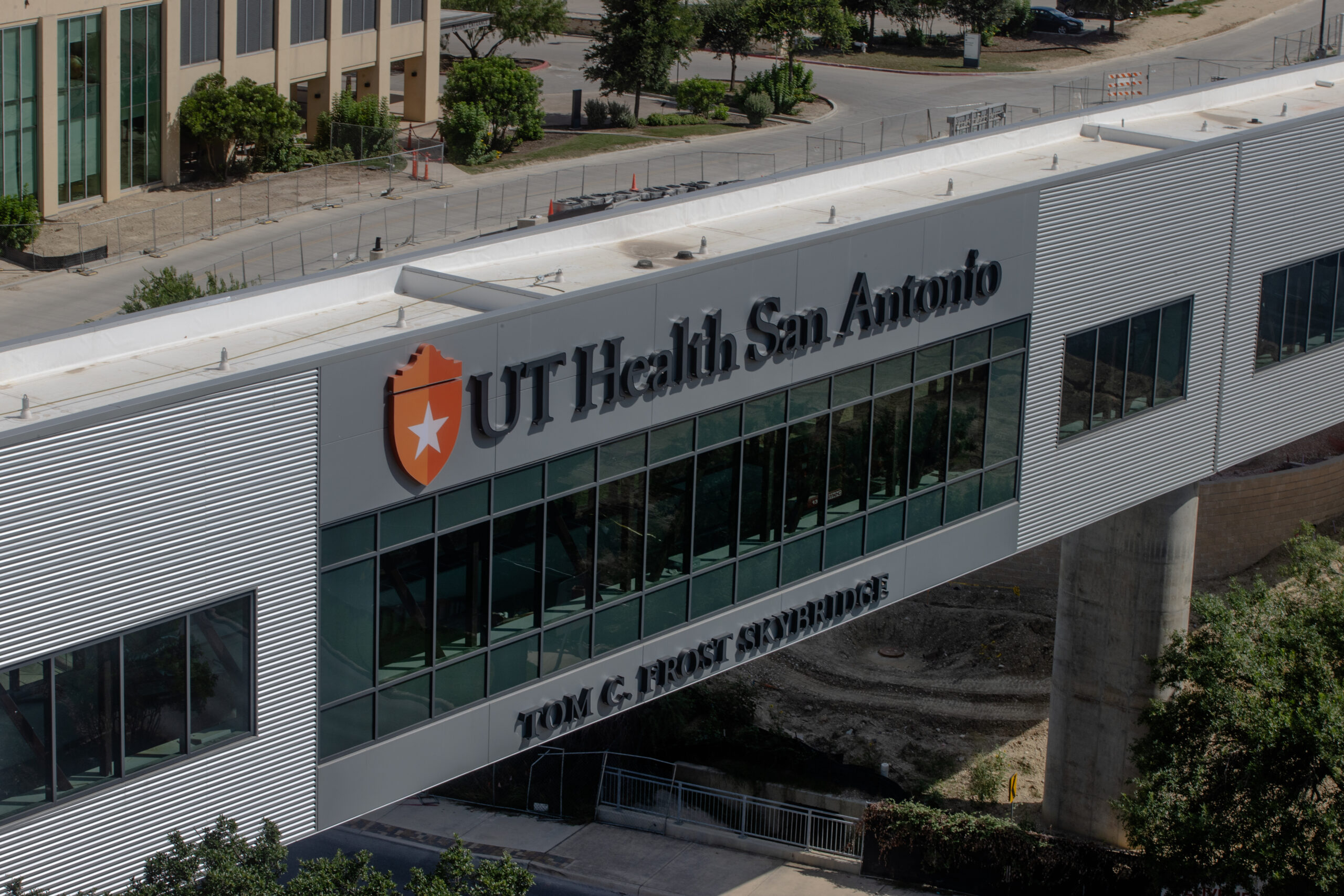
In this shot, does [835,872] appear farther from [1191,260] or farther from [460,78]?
[460,78]

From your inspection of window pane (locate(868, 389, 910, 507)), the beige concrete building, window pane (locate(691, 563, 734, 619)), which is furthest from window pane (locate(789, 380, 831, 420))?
the beige concrete building

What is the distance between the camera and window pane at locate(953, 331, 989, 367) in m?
28.3

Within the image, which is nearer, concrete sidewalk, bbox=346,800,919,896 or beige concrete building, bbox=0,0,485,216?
concrete sidewalk, bbox=346,800,919,896

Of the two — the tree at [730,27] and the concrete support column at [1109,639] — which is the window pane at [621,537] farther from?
the tree at [730,27]

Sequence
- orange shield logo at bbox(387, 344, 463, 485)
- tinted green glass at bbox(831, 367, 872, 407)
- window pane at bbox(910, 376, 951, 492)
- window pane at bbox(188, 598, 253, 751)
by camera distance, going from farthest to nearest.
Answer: window pane at bbox(910, 376, 951, 492) → tinted green glass at bbox(831, 367, 872, 407) → orange shield logo at bbox(387, 344, 463, 485) → window pane at bbox(188, 598, 253, 751)

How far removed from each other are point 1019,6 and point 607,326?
79.0 metres

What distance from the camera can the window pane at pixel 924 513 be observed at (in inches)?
1122

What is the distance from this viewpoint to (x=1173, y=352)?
32.0 meters

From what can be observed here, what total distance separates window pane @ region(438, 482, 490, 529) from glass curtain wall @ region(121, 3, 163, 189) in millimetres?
45002

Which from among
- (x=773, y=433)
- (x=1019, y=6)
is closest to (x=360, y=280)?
(x=773, y=433)

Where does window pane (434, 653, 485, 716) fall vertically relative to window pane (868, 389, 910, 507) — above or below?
below

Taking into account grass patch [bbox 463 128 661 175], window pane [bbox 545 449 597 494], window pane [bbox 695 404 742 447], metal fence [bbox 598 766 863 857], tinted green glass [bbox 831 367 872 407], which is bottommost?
metal fence [bbox 598 766 863 857]

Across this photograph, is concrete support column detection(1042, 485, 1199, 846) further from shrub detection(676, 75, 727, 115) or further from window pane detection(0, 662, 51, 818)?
shrub detection(676, 75, 727, 115)

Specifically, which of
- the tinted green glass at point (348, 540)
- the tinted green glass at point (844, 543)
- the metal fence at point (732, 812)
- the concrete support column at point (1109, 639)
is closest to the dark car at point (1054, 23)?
the concrete support column at point (1109, 639)
